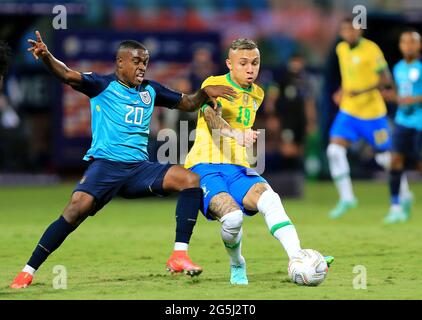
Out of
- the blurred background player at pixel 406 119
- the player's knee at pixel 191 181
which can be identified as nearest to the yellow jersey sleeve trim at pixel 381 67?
the blurred background player at pixel 406 119

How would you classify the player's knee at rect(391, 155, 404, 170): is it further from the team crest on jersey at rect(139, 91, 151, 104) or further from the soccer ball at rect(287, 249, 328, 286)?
the soccer ball at rect(287, 249, 328, 286)

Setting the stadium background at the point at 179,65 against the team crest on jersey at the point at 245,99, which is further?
the stadium background at the point at 179,65

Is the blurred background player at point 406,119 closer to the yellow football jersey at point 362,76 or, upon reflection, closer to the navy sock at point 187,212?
the yellow football jersey at point 362,76

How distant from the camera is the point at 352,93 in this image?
1370cm

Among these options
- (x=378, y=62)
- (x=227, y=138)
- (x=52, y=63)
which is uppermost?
(x=378, y=62)

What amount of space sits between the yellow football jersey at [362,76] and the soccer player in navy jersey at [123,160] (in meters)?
5.87

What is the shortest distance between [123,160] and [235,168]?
2.85 ft

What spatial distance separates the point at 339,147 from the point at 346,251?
12.9ft

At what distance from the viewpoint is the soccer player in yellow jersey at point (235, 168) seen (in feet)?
25.2

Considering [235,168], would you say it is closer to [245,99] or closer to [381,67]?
[245,99]

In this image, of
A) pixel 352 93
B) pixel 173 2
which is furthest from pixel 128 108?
pixel 173 2

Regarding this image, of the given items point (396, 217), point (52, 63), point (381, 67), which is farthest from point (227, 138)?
point (381, 67)

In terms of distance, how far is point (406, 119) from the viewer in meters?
13.5

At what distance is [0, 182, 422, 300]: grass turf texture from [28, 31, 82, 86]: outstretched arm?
1.52m
